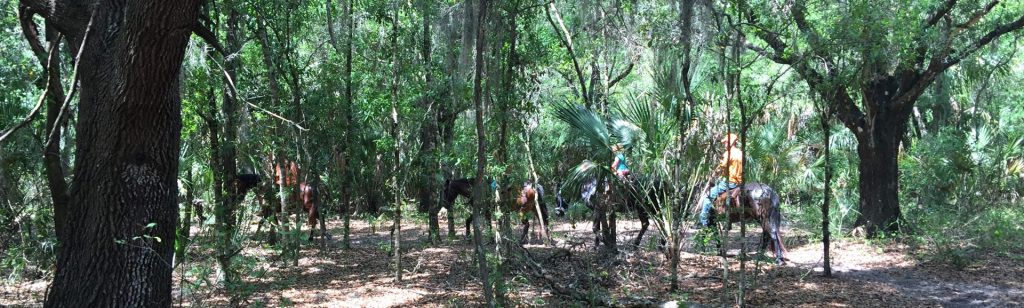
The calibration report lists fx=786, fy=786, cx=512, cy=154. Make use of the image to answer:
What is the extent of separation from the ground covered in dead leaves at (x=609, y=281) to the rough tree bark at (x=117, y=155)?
2.77 feet

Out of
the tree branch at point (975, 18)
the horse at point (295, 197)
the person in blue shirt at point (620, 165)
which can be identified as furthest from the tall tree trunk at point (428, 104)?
the tree branch at point (975, 18)

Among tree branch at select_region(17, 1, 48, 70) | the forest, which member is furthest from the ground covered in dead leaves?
tree branch at select_region(17, 1, 48, 70)

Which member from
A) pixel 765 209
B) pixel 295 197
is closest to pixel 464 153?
pixel 295 197

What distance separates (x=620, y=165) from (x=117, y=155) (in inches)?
244

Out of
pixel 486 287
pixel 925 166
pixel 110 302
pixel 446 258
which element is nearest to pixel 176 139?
pixel 110 302

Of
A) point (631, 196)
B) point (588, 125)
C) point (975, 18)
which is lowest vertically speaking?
point (631, 196)

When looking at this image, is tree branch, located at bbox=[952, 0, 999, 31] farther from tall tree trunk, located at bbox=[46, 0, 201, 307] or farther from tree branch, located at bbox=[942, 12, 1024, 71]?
tall tree trunk, located at bbox=[46, 0, 201, 307]

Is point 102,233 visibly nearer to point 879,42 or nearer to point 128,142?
point 128,142

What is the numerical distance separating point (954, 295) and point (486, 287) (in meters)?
5.66

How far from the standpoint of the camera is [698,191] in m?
8.91

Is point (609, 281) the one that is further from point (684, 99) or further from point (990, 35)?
point (990, 35)

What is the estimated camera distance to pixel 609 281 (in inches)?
339

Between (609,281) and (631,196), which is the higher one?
(631,196)

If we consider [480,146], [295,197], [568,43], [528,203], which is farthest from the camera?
[528,203]
